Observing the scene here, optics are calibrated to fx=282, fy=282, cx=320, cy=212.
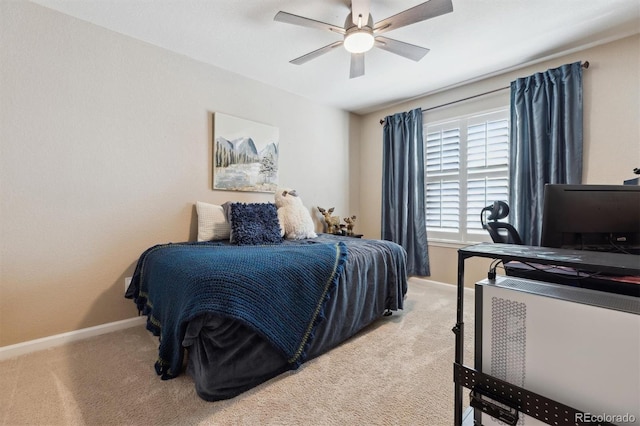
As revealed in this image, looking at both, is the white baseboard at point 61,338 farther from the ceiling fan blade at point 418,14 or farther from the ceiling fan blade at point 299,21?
the ceiling fan blade at point 418,14

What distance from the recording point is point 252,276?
4.85 feet

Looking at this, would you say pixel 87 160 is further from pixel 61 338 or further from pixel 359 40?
pixel 359 40

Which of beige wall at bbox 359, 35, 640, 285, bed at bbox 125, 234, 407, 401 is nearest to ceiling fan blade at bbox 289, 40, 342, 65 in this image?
bed at bbox 125, 234, 407, 401

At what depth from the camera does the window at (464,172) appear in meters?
3.06

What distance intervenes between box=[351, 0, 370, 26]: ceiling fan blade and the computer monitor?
1506mm

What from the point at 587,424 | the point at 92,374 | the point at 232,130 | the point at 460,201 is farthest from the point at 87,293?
the point at 460,201

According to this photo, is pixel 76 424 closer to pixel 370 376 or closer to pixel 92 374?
pixel 92 374

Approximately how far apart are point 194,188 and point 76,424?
1.87m

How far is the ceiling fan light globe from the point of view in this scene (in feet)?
6.42

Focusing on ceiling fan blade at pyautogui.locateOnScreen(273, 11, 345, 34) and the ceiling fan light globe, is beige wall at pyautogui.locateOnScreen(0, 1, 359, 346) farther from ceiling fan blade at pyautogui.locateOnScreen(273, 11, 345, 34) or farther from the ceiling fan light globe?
the ceiling fan light globe

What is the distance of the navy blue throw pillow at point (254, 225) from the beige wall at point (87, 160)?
444mm

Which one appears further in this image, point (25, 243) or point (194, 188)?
point (194, 188)

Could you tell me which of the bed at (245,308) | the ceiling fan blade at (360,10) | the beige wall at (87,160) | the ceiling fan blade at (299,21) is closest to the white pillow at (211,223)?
the beige wall at (87,160)

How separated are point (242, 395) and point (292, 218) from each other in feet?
5.58
